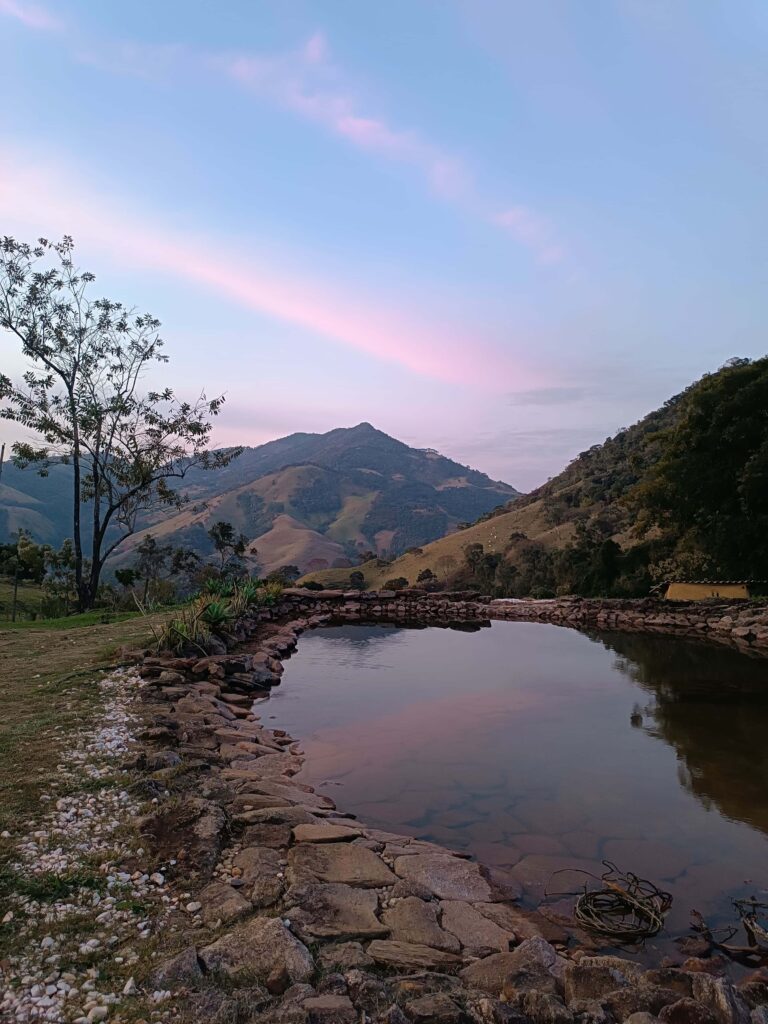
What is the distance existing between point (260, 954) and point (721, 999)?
174cm

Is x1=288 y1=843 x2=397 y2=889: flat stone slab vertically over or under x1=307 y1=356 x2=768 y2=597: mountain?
under

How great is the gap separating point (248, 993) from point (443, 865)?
185 cm

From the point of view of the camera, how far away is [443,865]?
4000mm

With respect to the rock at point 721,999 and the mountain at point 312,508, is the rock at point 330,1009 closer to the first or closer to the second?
the rock at point 721,999

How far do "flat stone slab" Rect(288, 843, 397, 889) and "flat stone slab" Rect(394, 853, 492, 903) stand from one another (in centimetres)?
16

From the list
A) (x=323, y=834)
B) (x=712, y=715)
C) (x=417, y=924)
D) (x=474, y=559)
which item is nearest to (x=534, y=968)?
(x=417, y=924)

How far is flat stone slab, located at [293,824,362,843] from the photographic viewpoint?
3.99 m

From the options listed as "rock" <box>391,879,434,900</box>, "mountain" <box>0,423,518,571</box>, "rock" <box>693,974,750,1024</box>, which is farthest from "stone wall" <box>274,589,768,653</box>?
"mountain" <box>0,423,518,571</box>

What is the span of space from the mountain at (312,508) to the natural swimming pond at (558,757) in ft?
203

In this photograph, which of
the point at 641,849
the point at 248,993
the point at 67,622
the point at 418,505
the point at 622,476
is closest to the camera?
the point at 248,993

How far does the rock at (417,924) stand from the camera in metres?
3.04

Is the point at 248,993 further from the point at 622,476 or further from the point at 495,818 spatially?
the point at 622,476

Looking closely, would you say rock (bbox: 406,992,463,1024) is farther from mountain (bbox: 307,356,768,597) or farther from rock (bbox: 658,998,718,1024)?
mountain (bbox: 307,356,768,597)

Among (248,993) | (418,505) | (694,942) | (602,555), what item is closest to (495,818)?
(694,942)
